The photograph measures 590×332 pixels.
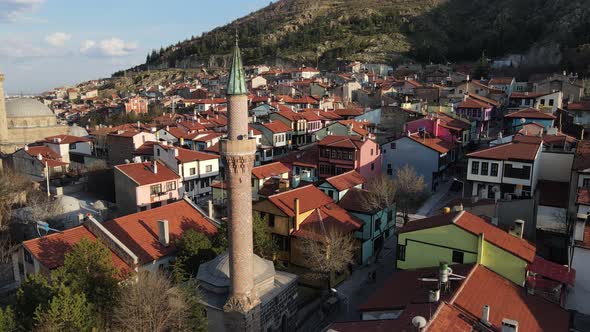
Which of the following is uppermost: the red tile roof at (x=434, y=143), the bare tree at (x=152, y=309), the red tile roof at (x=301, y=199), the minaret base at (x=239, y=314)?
the red tile roof at (x=434, y=143)

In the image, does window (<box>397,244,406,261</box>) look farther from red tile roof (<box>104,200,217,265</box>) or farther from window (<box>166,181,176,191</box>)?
window (<box>166,181,176,191</box>)

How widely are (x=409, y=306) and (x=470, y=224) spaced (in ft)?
22.2

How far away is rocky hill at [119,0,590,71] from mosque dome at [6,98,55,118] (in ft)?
223

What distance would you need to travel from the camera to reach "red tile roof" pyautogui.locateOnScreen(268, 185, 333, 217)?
91.8 ft

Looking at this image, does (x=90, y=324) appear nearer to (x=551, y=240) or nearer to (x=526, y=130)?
(x=551, y=240)

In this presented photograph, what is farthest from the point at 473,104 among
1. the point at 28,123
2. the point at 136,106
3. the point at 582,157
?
the point at 28,123

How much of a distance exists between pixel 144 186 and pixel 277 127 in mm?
20064

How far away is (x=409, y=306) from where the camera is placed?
16.2 meters

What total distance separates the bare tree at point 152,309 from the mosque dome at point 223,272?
6.36 feet

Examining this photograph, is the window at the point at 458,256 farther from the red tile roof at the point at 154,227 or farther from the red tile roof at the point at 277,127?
the red tile roof at the point at 277,127

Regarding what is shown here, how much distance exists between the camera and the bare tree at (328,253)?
25089 mm

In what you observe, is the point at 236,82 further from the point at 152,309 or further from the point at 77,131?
the point at 77,131

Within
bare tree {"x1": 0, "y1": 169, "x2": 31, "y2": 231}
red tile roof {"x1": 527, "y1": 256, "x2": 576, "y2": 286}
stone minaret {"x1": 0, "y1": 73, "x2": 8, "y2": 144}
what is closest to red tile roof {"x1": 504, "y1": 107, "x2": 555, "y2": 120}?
red tile roof {"x1": 527, "y1": 256, "x2": 576, "y2": 286}

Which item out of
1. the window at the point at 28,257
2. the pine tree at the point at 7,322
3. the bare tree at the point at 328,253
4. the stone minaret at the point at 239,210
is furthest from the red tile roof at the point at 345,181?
the pine tree at the point at 7,322
